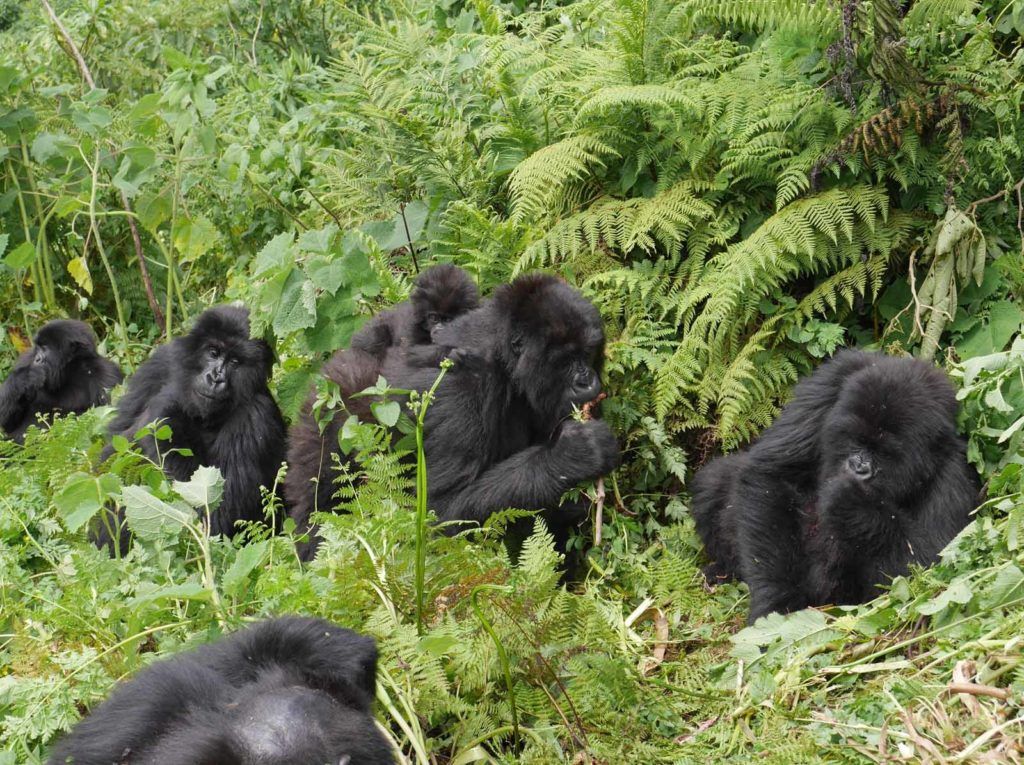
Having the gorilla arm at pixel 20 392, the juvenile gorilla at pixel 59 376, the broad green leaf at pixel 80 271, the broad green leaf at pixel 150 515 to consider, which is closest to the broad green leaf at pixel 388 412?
the broad green leaf at pixel 150 515

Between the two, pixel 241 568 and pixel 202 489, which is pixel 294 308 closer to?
pixel 202 489

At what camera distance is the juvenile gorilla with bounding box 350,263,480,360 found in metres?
5.66

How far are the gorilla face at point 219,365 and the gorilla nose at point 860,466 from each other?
3136 millimetres

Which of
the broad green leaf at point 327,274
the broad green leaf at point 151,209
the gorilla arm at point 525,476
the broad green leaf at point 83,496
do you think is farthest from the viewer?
the broad green leaf at point 151,209

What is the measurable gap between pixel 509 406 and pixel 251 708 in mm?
2701

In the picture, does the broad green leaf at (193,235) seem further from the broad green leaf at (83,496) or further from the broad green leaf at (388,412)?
the broad green leaf at (388,412)

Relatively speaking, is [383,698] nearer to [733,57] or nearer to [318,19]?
[733,57]

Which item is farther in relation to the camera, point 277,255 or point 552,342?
point 277,255

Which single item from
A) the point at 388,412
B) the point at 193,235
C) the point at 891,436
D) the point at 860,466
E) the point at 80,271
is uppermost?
the point at 388,412

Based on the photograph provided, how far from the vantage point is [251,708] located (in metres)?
2.74

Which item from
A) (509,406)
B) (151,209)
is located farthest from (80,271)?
(509,406)

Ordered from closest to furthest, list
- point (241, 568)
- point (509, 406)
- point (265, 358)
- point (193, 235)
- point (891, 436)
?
point (241, 568) < point (891, 436) < point (509, 406) < point (265, 358) < point (193, 235)

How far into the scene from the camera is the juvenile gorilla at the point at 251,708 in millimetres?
2631

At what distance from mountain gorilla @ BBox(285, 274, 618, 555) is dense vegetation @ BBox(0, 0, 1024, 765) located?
37cm
